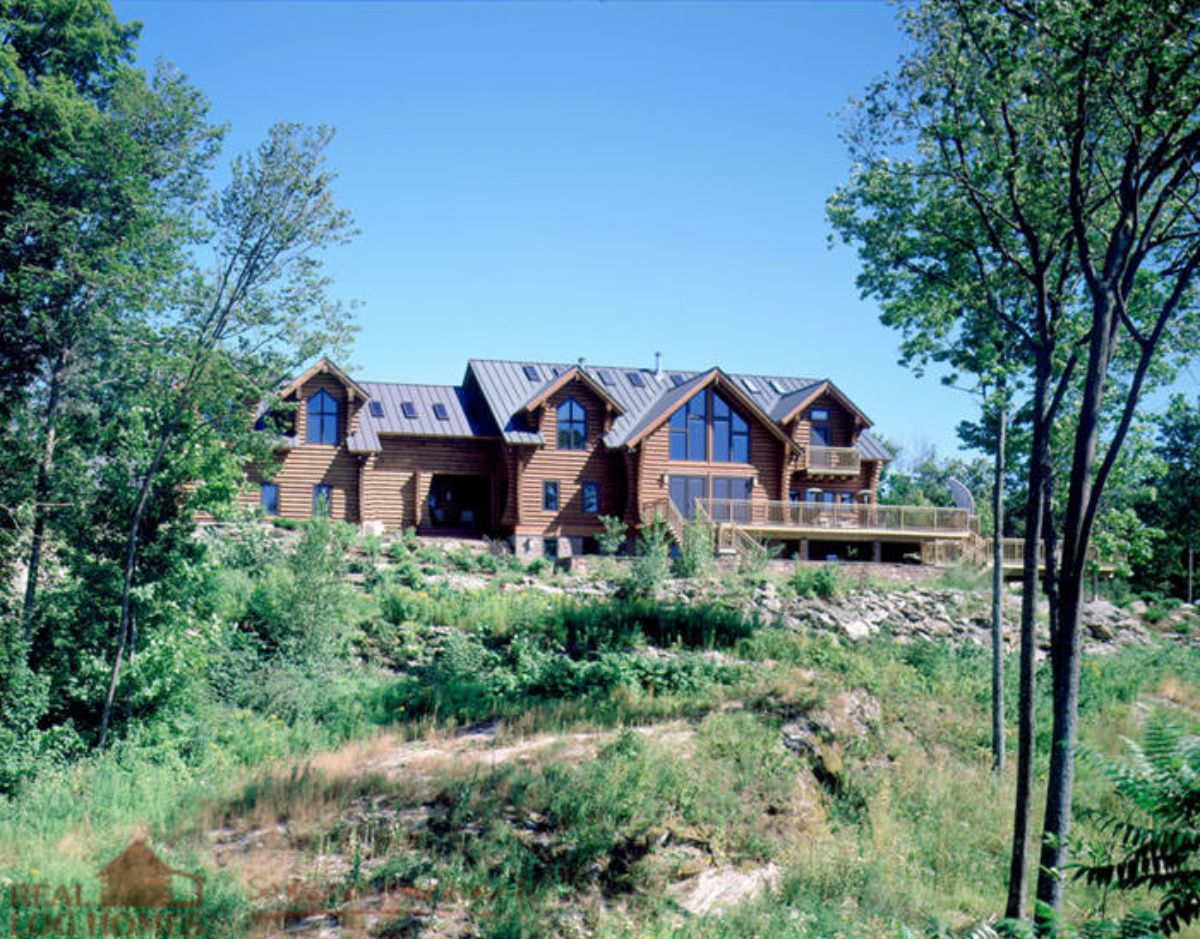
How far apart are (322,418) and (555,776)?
23.6 meters

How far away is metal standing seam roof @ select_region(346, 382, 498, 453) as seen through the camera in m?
32.8

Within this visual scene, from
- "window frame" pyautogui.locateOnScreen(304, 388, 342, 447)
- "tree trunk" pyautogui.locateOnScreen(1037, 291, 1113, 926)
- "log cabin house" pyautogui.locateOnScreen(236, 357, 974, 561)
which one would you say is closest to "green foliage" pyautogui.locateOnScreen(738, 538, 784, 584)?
"log cabin house" pyautogui.locateOnScreen(236, 357, 974, 561)

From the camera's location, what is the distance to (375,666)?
55.0ft

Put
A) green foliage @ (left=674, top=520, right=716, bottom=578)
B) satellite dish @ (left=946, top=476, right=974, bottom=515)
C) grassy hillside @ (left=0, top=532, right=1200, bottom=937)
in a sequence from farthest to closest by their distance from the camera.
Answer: satellite dish @ (left=946, top=476, right=974, bottom=515), green foliage @ (left=674, top=520, right=716, bottom=578), grassy hillside @ (left=0, top=532, right=1200, bottom=937)

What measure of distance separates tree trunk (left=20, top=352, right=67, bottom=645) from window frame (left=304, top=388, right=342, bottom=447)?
17.2m

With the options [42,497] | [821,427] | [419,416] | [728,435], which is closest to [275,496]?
[419,416]

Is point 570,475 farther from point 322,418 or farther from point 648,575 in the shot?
point 648,575

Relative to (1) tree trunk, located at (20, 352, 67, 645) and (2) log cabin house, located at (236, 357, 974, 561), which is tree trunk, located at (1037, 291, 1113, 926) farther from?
(2) log cabin house, located at (236, 357, 974, 561)

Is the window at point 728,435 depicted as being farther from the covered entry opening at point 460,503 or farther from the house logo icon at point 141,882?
the house logo icon at point 141,882

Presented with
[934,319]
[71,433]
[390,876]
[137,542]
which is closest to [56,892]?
[390,876]

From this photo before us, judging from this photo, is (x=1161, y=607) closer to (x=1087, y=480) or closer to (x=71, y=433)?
(x=1087, y=480)

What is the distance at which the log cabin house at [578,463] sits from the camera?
31828mm

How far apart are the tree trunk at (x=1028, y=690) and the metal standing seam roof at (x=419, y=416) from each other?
24.5 metres

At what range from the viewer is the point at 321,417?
3234 cm
